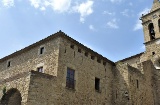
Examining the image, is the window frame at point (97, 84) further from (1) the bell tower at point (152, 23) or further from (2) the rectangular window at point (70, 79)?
(1) the bell tower at point (152, 23)

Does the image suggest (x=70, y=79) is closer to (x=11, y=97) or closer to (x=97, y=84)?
(x=97, y=84)

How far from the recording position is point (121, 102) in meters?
19.0

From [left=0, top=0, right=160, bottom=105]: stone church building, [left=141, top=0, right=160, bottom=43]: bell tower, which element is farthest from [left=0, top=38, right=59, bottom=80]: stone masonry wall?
[left=141, top=0, right=160, bottom=43]: bell tower

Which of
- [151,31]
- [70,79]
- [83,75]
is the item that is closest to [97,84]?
[83,75]

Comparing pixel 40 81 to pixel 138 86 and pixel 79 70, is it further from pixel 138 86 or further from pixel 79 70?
pixel 138 86

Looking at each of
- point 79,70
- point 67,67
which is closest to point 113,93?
point 79,70

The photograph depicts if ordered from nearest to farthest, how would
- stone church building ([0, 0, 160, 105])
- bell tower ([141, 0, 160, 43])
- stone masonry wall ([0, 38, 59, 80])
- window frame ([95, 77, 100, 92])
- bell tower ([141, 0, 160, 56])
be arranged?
stone church building ([0, 0, 160, 105]), stone masonry wall ([0, 38, 59, 80]), window frame ([95, 77, 100, 92]), bell tower ([141, 0, 160, 56]), bell tower ([141, 0, 160, 43])

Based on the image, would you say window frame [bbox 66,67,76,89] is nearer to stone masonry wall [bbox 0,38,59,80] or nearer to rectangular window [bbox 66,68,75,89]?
rectangular window [bbox 66,68,75,89]

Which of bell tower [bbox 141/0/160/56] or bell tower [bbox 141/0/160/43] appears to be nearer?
bell tower [bbox 141/0/160/56]

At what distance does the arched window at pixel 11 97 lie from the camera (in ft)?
48.7

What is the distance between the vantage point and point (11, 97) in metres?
15.4

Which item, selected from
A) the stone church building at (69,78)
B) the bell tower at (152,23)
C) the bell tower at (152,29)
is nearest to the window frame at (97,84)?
the stone church building at (69,78)

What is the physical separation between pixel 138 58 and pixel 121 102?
774 cm

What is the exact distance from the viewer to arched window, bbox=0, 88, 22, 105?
1484 cm
